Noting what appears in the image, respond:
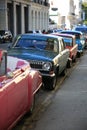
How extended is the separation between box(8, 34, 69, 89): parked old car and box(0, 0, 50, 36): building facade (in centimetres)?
3659

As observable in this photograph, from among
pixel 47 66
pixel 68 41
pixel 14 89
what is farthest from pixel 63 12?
pixel 14 89

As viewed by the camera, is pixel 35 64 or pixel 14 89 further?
pixel 35 64

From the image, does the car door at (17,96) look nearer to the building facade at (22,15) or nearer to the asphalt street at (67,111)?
the asphalt street at (67,111)

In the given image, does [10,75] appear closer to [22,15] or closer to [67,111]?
[67,111]

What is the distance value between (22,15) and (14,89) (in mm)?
54227

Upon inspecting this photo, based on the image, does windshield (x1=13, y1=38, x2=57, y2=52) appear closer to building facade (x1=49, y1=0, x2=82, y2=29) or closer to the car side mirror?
the car side mirror

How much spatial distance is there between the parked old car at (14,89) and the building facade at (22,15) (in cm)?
4261

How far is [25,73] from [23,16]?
5397cm

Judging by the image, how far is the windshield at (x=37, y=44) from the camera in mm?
13938

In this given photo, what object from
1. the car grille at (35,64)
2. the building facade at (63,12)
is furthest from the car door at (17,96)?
the building facade at (63,12)

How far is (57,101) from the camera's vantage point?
10781mm

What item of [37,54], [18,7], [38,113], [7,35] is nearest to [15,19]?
[18,7]

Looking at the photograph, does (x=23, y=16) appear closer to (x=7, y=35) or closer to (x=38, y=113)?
(x=7, y=35)

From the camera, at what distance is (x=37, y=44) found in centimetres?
1398
